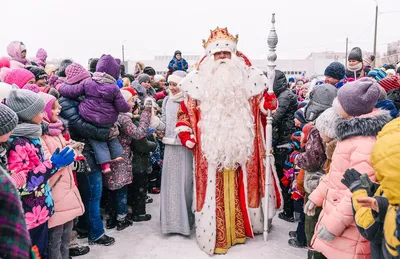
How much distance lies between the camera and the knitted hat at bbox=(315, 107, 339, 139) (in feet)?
9.64

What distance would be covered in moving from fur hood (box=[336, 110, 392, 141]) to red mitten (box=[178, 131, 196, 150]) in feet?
6.16

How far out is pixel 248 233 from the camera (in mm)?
4371

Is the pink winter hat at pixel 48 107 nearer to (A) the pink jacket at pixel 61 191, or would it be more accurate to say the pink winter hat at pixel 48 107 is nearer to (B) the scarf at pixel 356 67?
(A) the pink jacket at pixel 61 191

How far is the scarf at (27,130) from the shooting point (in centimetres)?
272

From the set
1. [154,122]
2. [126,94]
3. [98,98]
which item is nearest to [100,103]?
[98,98]

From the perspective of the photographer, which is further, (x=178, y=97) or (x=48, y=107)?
(x=178, y=97)

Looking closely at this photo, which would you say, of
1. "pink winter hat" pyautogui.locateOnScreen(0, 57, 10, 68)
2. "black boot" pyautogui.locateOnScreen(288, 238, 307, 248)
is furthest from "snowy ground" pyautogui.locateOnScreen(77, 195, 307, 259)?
A: "pink winter hat" pyautogui.locateOnScreen(0, 57, 10, 68)

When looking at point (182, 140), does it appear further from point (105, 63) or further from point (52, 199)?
point (52, 199)

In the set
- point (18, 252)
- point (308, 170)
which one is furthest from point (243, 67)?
point (18, 252)

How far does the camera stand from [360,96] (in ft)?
8.54

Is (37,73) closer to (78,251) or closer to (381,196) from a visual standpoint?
(78,251)

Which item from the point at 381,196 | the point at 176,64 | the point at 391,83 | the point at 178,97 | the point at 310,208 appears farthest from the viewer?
the point at 176,64

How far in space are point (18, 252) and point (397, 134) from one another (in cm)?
171

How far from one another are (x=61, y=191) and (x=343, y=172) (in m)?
2.33
